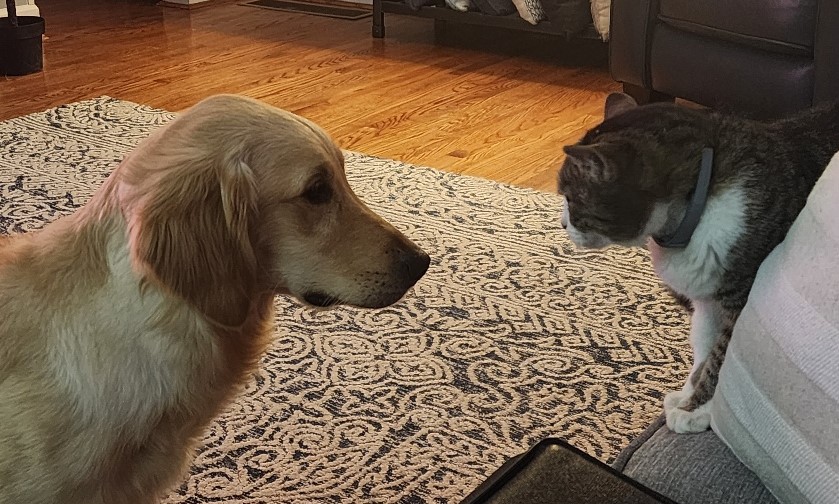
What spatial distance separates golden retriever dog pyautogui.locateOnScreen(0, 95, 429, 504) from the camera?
3.35 ft

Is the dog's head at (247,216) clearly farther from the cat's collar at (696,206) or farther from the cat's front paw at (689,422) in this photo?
the cat's collar at (696,206)

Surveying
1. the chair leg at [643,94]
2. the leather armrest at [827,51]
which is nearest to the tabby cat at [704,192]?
the leather armrest at [827,51]

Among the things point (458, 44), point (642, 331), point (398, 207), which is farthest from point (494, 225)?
point (458, 44)

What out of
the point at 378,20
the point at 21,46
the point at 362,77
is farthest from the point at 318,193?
the point at 378,20

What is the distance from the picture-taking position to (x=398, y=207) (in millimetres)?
2662

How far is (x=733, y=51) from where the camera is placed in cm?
289

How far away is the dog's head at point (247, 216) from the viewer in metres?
1.02

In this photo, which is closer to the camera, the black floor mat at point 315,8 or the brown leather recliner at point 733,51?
the brown leather recliner at point 733,51

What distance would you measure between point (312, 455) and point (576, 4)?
2.83 metres

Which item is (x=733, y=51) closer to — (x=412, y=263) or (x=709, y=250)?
(x=709, y=250)

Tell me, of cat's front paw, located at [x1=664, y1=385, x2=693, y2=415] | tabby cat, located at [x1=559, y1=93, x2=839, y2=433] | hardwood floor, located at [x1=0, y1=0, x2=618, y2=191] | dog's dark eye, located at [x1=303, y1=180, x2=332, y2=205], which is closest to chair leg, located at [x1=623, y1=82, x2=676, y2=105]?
hardwood floor, located at [x1=0, y1=0, x2=618, y2=191]

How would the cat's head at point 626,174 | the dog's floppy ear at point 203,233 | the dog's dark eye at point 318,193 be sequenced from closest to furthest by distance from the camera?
the dog's floppy ear at point 203,233 → the dog's dark eye at point 318,193 → the cat's head at point 626,174

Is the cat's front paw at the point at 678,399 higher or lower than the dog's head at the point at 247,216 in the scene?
lower

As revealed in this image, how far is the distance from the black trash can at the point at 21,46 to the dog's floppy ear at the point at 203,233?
3.24 metres
